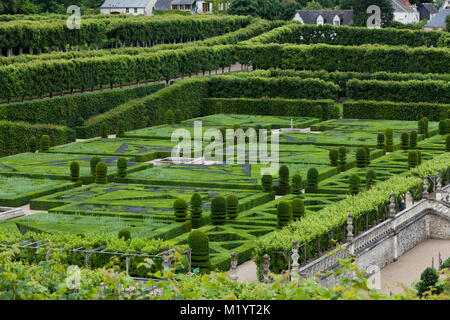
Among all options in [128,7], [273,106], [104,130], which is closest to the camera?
[104,130]

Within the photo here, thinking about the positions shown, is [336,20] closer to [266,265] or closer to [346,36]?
[346,36]

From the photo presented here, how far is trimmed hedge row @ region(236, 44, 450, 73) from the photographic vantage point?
268ft

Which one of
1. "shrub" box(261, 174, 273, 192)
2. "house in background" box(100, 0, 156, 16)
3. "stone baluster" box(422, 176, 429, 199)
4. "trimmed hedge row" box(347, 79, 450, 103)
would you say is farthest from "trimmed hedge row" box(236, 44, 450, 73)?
"house in background" box(100, 0, 156, 16)

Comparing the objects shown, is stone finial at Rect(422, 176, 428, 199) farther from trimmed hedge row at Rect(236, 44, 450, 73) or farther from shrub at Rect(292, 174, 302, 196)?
trimmed hedge row at Rect(236, 44, 450, 73)

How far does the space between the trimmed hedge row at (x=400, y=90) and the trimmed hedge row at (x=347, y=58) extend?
11.3 m

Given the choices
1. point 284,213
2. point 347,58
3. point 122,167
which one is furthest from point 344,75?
point 284,213

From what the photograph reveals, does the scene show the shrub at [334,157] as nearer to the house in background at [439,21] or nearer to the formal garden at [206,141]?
the formal garden at [206,141]

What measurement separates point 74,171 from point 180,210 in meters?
10.1

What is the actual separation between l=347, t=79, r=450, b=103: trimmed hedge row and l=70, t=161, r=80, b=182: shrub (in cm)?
3586

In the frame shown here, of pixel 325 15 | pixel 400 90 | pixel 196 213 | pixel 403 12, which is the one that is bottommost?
pixel 196 213

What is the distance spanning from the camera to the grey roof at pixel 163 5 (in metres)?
137

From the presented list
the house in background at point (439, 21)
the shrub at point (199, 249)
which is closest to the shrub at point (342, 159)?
the shrub at point (199, 249)

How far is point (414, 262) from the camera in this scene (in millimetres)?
31828
